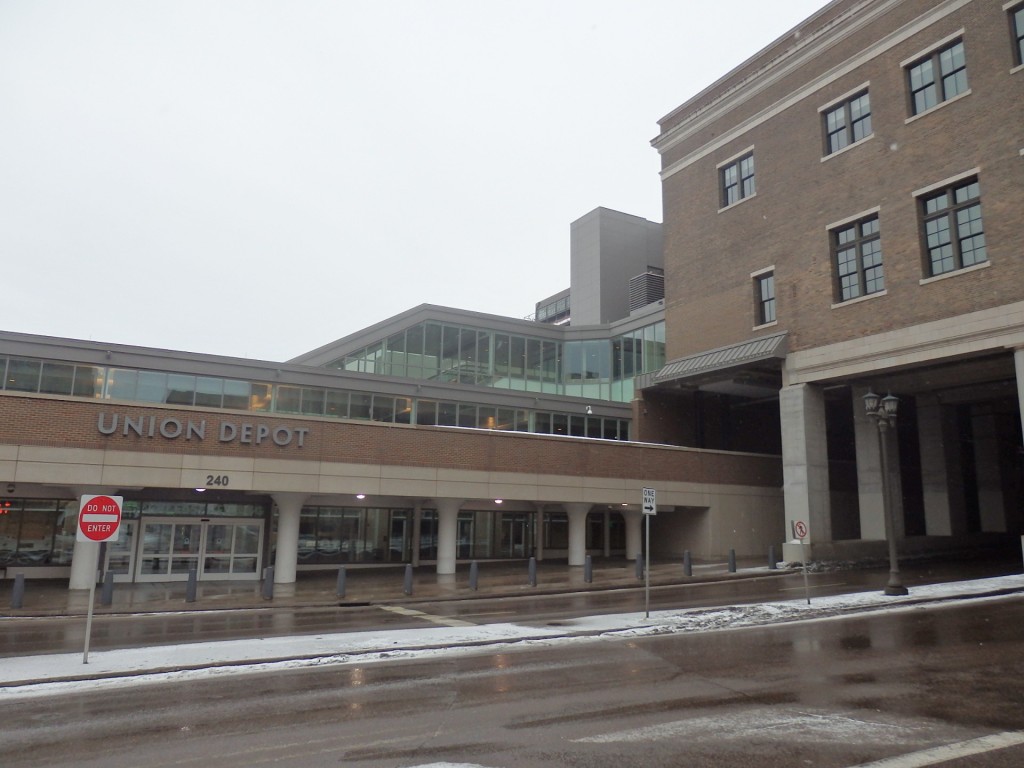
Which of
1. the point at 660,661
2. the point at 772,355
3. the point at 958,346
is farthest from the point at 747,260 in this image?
the point at 660,661

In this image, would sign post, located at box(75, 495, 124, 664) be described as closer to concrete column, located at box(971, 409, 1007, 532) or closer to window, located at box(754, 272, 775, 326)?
window, located at box(754, 272, 775, 326)

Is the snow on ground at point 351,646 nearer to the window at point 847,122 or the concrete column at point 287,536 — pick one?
the concrete column at point 287,536

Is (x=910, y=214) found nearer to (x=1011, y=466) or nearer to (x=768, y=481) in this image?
(x=768, y=481)

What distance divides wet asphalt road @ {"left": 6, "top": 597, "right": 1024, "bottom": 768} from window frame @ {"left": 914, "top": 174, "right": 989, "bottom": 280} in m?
17.5

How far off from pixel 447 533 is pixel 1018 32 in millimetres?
25896

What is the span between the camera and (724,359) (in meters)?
33.8

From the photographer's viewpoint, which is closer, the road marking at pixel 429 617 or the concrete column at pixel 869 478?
the road marking at pixel 429 617

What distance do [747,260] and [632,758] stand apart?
1186 inches

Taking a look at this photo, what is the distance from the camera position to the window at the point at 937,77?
26547mm

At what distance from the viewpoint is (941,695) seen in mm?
8883

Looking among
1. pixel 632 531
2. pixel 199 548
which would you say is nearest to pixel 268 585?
pixel 199 548

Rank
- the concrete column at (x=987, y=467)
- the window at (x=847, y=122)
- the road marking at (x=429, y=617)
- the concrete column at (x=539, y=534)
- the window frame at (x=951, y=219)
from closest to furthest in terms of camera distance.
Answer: the road marking at (x=429, y=617)
the window frame at (x=951, y=219)
the window at (x=847, y=122)
the concrete column at (x=539, y=534)
the concrete column at (x=987, y=467)

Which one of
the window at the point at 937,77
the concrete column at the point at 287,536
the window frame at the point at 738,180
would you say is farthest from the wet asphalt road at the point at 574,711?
the window frame at the point at 738,180

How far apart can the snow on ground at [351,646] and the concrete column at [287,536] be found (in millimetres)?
11671
